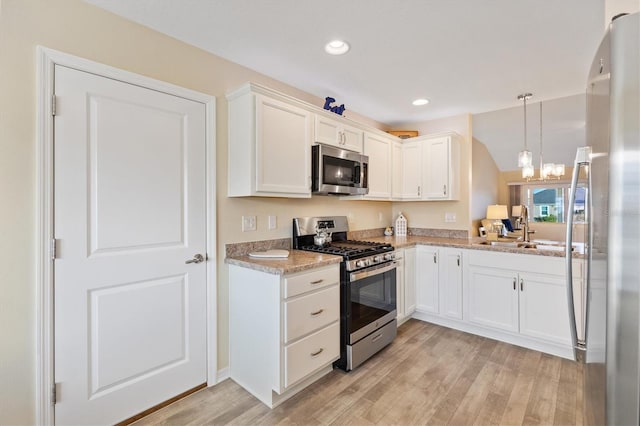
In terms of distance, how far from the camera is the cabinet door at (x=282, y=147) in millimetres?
2199

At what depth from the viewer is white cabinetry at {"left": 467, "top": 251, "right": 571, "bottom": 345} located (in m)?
2.58

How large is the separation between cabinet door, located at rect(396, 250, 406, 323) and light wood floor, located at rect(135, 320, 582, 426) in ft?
1.54

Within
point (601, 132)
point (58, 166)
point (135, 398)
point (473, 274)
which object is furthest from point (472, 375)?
point (58, 166)

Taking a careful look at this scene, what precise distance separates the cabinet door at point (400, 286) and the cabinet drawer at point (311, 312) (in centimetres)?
101

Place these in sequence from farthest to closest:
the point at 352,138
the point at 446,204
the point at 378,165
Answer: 1. the point at 446,204
2. the point at 378,165
3. the point at 352,138

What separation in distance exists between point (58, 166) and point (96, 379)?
1.19 meters

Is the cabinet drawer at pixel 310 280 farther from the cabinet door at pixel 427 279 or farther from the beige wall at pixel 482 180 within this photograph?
the beige wall at pixel 482 180

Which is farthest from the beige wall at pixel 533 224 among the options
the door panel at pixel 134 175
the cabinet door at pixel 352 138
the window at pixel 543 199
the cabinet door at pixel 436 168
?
the door panel at pixel 134 175

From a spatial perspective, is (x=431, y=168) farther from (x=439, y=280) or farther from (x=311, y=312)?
(x=311, y=312)

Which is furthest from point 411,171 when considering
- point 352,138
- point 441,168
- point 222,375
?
point 222,375

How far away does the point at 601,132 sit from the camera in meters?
0.88

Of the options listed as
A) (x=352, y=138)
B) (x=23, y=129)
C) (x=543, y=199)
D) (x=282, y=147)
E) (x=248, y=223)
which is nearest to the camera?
(x=23, y=129)

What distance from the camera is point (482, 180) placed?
531 centimetres

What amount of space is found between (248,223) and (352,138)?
1.32 m
